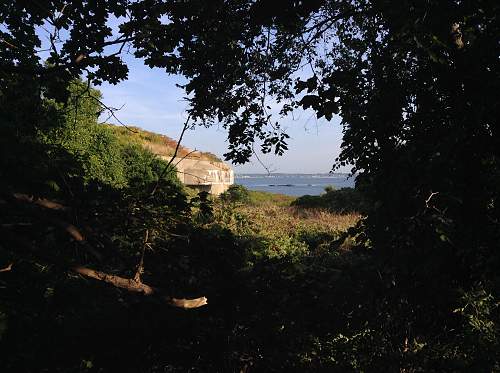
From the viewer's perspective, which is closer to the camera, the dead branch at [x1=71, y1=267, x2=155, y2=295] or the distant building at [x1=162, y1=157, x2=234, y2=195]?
the dead branch at [x1=71, y1=267, x2=155, y2=295]

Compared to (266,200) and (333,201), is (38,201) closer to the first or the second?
(333,201)

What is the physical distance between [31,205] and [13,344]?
1.28 meters

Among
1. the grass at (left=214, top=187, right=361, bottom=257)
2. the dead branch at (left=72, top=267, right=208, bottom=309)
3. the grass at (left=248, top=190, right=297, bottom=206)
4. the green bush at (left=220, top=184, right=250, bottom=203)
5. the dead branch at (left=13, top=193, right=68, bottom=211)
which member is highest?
the dead branch at (left=13, top=193, right=68, bottom=211)

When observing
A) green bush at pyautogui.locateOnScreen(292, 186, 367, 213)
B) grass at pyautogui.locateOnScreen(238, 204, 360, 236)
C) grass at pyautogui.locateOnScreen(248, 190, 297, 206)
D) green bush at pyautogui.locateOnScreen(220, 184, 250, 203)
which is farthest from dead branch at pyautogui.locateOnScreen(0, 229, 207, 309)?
grass at pyautogui.locateOnScreen(248, 190, 297, 206)

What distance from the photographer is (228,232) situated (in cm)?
478

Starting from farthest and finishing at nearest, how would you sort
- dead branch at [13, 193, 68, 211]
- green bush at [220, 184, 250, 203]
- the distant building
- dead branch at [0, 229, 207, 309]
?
the distant building
green bush at [220, 184, 250, 203]
dead branch at [13, 193, 68, 211]
dead branch at [0, 229, 207, 309]

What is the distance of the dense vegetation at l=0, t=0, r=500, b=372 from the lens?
10.0 feet

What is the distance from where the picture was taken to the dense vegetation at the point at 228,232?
3.06 metres

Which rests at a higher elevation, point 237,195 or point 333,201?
point 237,195

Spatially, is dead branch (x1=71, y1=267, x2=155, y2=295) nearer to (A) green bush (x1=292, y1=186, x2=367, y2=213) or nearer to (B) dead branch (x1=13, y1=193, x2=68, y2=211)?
(B) dead branch (x1=13, y1=193, x2=68, y2=211)

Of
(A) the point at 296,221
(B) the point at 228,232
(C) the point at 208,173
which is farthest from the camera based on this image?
(C) the point at 208,173

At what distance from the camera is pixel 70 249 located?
3.60 metres

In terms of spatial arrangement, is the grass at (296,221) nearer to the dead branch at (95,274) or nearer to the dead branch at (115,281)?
the dead branch at (95,274)

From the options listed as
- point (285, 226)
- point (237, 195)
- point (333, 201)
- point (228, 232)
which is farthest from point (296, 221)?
point (228, 232)
